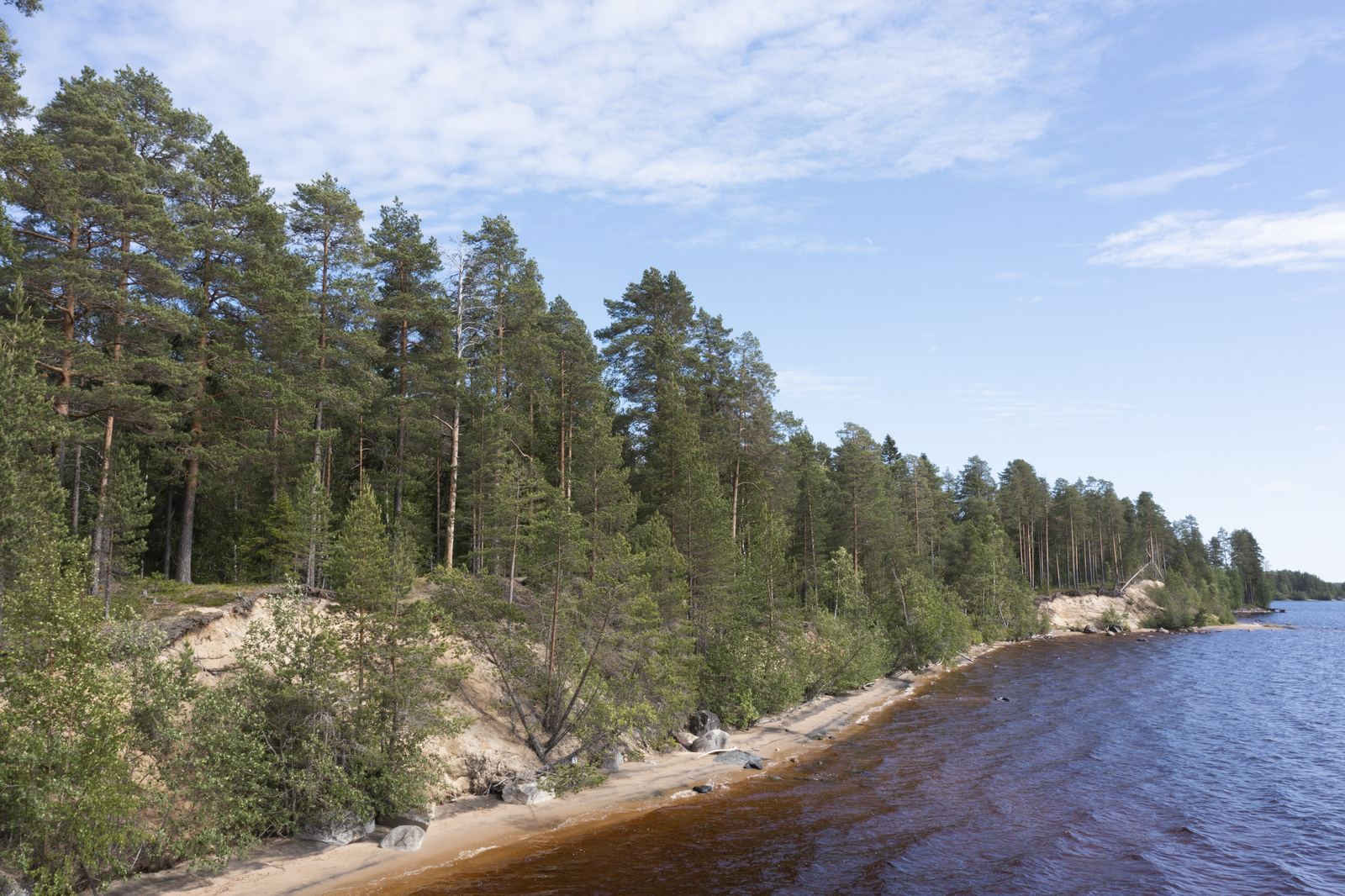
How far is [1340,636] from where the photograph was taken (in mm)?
108125

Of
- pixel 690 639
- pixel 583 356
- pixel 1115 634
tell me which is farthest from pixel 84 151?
pixel 1115 634

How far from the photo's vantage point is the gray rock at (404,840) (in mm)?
22641

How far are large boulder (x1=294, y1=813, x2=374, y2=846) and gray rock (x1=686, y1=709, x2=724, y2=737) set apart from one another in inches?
748

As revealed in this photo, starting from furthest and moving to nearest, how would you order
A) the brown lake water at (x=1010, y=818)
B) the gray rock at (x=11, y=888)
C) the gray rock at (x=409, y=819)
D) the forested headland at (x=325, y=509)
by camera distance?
the gray rock at (x=409, y=819)
the brown lake water at (x=1010, y=818)
the forested headland at (x=325, y=509)
the gray rock at (x=11, y=888)

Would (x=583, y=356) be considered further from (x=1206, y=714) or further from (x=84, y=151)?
(x=1206, y=714)

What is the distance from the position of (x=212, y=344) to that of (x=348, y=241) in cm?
1069

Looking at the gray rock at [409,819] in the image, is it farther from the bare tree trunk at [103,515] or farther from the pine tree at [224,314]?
the pine tree at [224,314]

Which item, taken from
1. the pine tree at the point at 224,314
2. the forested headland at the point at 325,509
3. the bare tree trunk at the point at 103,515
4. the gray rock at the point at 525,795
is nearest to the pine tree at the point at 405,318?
the forested headland at the point at 325,509

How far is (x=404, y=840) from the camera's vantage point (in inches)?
898

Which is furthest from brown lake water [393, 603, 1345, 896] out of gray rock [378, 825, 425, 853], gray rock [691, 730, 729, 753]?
gray rock [691, 730, 729, 753]

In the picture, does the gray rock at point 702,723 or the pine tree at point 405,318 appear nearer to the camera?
the gray rock at point 702,723

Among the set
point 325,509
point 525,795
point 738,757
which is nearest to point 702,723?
point 738,757

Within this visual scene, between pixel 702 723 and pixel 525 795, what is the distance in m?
13.3

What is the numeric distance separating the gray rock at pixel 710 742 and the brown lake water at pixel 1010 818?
3.11m
